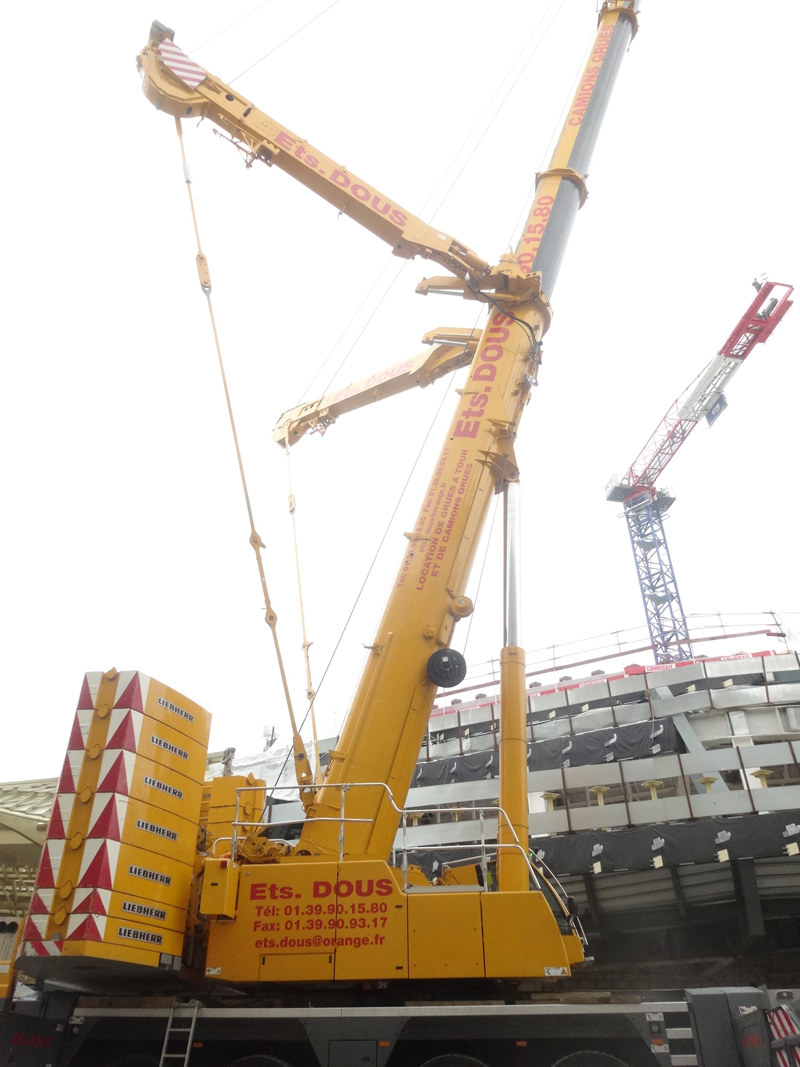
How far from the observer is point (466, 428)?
10.0 m

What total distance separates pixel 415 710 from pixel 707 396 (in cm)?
4895

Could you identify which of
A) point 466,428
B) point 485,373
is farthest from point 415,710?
point 485,373

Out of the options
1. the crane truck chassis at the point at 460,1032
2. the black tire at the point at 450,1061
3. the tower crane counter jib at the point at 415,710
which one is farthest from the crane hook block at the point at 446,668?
the black tire at the point at 450,1061

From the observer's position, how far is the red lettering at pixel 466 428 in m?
9.95

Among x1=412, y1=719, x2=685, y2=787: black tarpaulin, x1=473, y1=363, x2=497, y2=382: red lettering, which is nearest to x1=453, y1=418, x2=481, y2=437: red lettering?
x1=473, y1=363, x2=497, y2=382: red lettering

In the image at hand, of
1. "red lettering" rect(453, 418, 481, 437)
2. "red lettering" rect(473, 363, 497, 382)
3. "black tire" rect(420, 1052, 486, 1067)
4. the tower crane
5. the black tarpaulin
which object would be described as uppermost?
the tower crane

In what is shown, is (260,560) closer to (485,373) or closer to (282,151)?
(485,373)

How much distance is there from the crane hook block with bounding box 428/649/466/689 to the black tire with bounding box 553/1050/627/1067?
11.9 ft

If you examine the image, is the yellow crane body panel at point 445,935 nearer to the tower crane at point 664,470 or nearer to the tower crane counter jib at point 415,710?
the tower crane counter jib at point 415,710

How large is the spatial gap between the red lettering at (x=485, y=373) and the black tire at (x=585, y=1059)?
7.94m

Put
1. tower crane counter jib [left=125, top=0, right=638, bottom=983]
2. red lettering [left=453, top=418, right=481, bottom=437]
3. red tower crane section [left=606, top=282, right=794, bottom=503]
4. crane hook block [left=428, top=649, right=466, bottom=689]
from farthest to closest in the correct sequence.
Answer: red tower crane section [left=606, top=282, right=794, bottom=503], red lettering [left=453, top=418, right=481, bottom=437], crane hook block [left=428, top=649, right=466, bottom=689], tower crane counter jib [left=125, top=0, right=638, bottom=983]

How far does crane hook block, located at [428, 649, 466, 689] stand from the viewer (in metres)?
8.35

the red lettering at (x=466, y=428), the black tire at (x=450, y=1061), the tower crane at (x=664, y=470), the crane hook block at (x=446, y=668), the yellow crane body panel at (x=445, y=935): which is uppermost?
the tower crane at (x=664, y=470)

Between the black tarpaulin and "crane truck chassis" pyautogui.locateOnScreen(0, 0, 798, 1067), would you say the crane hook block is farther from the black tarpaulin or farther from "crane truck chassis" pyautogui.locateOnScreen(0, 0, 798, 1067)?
the black tarpaulin
